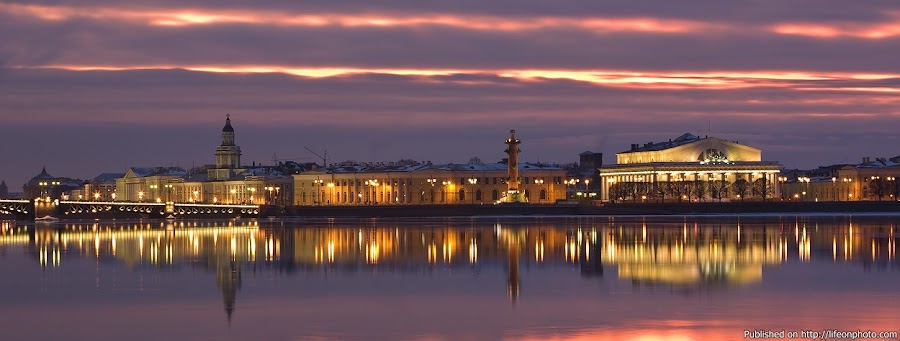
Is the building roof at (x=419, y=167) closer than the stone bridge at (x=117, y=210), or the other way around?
the stone bridge at (x=117, y=210)

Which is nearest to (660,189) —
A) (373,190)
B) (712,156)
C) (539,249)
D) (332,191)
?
(712,156)

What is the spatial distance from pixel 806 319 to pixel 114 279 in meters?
16.9

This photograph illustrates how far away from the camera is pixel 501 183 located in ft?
492

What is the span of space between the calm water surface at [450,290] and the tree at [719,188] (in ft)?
249

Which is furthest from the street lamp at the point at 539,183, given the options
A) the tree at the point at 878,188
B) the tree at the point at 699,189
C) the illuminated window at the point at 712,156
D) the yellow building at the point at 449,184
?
the tree at the point at 878,188

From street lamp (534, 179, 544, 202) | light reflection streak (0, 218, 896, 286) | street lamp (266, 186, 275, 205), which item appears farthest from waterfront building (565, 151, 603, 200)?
light reflection streak (0, 218, 896, 286)

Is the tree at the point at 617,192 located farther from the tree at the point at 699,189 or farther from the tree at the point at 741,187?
the tree at the point at 741,187

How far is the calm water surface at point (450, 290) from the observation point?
26.1m

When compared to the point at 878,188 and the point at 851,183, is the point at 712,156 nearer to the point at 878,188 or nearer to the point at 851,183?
the point at 878,188

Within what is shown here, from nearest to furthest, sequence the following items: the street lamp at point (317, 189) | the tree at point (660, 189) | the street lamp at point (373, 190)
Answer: the tree at point (660, 189)
the street lamp at point (373, 190)
the street lamp at point (317, 189)

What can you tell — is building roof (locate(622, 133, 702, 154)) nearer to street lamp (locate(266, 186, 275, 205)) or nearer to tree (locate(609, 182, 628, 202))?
tree (locate(609, 182, 628, 202))

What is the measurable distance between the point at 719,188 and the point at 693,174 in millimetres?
3976

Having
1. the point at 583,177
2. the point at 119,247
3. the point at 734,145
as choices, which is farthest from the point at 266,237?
the point at 583,177

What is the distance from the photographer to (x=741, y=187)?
131m
